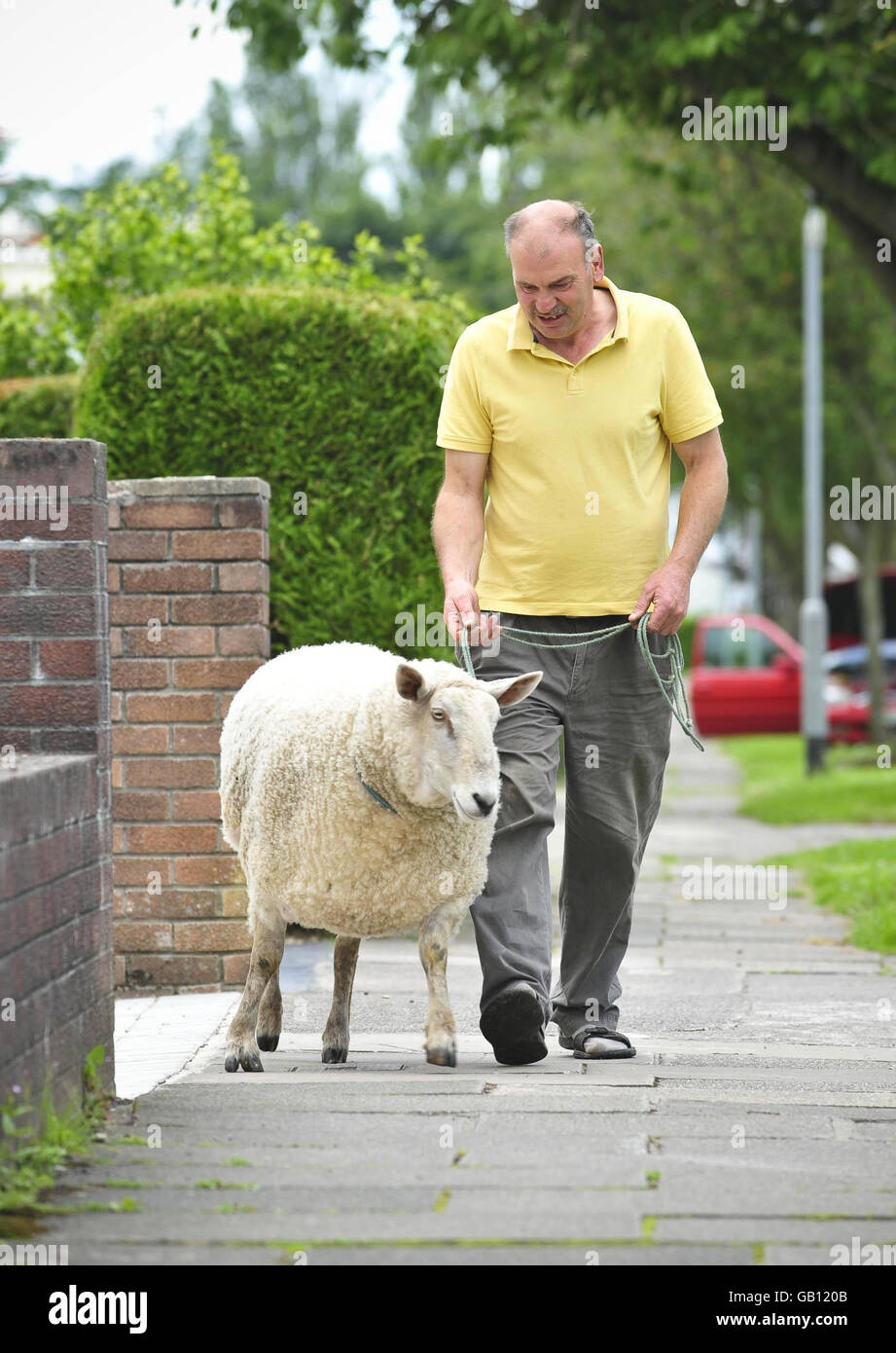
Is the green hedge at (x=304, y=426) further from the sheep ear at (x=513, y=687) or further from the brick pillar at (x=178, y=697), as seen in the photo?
the sheep ear at (x=513, y=687)

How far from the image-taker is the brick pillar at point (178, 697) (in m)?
7.26

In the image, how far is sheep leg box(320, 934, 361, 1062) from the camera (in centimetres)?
552

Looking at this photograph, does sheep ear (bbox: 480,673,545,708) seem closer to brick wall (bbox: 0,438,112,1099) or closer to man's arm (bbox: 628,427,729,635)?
man's arm (bbox: 628,427,729,635)

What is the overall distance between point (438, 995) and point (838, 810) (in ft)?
39.6

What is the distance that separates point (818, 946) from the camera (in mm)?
9023

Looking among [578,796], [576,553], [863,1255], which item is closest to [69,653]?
[576,553]

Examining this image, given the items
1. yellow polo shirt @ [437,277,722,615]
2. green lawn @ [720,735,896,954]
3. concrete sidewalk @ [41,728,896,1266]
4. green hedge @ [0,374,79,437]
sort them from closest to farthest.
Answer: concrete sidewalk @ [41,728,896,1266] → yellow polo shirt @ [437,277,722,615] → green lawn @ [720,735,896,954] → green hedge @ [0,374,79,437]

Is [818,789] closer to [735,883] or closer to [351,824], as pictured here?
[735,883]

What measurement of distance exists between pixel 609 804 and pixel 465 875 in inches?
24.9

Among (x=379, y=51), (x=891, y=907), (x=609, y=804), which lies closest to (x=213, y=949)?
(x=609, y=804)

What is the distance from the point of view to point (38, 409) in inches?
432

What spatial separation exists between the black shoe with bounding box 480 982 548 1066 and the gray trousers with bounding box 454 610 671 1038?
0.17 m
